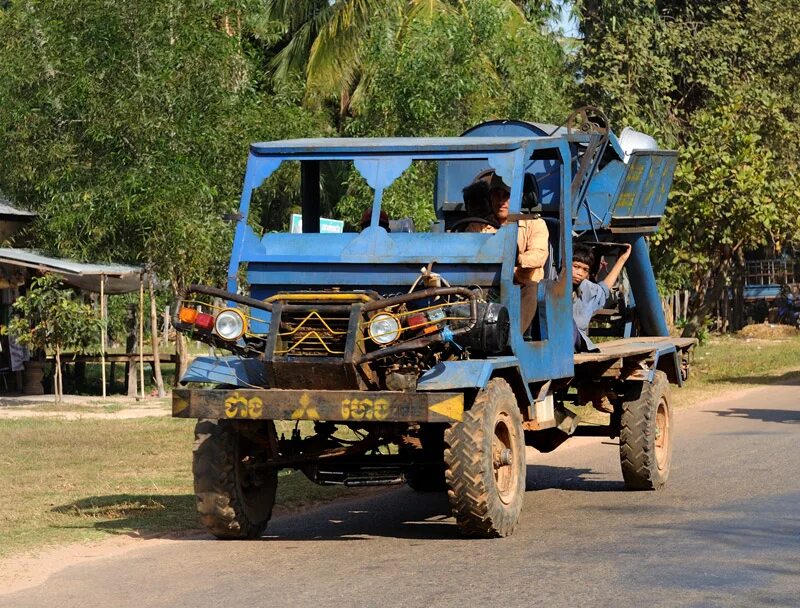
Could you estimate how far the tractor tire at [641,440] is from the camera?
11.1 metres

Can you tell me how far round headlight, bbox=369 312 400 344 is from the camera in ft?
27.9

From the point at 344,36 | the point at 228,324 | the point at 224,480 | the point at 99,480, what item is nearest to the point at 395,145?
the point at 228,324

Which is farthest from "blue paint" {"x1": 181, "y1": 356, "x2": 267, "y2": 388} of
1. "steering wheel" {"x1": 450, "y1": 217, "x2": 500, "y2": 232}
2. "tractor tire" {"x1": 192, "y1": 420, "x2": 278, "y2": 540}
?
"steering wheel" {"x1": 450, "y1": 217, "x2": 500, "y2": 232}

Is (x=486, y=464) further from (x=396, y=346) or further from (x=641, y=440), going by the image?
(x=641, y=440)

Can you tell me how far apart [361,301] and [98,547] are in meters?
2.38

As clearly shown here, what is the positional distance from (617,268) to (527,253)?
3179mm

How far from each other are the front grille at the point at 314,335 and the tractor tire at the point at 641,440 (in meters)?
3.42

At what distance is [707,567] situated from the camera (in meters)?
7.69

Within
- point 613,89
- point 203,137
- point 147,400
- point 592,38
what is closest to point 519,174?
point 203,137

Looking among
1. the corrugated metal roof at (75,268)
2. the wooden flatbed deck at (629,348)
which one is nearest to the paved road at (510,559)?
the wooden flatbed deck at (629,348)

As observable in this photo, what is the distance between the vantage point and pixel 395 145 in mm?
9617

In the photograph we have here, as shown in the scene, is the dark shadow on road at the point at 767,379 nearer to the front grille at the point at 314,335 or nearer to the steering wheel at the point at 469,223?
the steering wheel at the point at 469,223

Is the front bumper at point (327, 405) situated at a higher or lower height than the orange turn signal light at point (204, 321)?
lower

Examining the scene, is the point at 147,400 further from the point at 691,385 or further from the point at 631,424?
the point at 631,424
